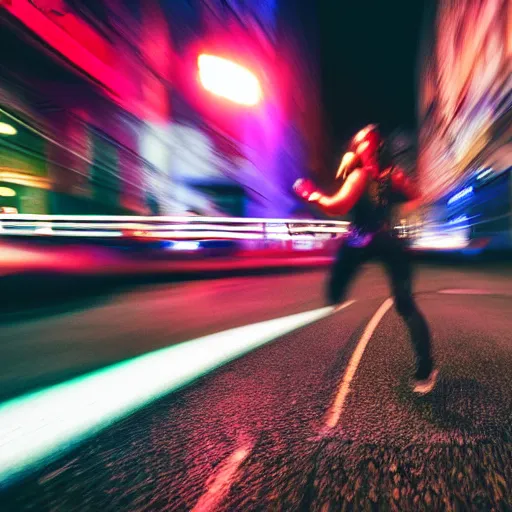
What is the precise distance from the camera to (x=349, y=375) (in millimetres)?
2633

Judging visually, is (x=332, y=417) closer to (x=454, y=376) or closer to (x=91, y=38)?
(x=454, y=376)

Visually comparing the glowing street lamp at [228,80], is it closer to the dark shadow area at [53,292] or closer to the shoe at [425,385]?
the dark shadow area at [53,292]

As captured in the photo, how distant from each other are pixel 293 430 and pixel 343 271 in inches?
48.8

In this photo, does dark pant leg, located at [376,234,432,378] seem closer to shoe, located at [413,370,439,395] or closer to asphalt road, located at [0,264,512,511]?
shoe, located at [413,370,439,395]

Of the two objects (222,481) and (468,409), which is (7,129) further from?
(468,409)

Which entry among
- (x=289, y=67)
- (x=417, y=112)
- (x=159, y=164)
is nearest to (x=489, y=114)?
(x=289, y=67)

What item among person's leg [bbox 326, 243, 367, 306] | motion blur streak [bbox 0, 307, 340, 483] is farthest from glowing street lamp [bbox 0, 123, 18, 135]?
person's leg [bbox 326, 243, 367, 306]

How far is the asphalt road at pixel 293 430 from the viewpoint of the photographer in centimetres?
133

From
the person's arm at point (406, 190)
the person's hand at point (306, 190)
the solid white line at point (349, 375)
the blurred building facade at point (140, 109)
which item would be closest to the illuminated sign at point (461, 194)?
the blurred building facade at point (140, 109)

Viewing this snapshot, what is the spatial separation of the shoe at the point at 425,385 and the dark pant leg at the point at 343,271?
0.79 metres

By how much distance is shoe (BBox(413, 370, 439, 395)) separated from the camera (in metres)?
2.30

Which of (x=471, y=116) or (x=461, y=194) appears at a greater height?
(x=471, y=116)

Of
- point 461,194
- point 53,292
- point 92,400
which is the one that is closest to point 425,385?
point 92,400

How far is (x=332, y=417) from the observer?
197 cm
